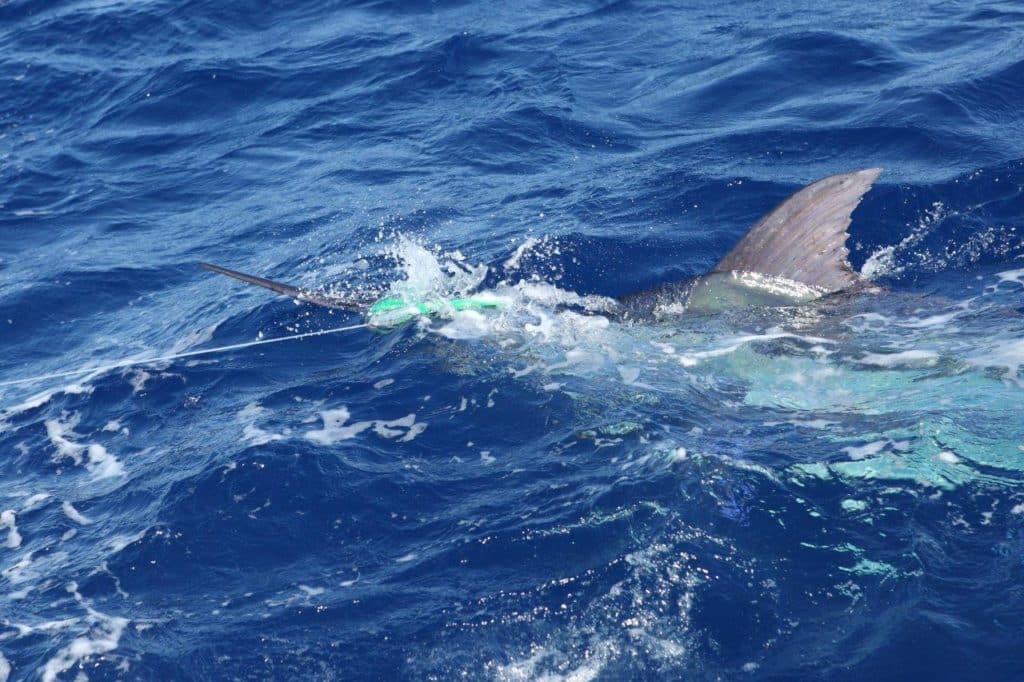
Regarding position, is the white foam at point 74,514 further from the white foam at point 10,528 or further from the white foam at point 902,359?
the white foam at point 902,359

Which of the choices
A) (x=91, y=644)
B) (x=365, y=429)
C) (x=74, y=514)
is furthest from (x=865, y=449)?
(x=74, y=514)

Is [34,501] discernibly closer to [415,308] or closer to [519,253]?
[415,308]

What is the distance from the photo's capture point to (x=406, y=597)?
529cm

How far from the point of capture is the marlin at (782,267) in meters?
7.47

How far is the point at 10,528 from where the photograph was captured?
662 cm

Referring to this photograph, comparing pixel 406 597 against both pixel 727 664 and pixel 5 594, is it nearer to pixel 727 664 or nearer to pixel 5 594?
pixel 727 664

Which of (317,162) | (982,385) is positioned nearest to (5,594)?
(982,385)

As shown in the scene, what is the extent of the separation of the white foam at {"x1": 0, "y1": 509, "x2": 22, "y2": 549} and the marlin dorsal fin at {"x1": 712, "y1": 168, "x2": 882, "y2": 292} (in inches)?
198

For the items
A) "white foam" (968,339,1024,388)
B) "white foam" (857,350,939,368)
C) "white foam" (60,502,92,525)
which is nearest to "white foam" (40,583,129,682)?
"white foam" (60,502,92,525)

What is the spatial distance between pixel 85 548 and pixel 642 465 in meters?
3.22

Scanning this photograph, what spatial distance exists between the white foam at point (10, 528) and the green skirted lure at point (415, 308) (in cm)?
280

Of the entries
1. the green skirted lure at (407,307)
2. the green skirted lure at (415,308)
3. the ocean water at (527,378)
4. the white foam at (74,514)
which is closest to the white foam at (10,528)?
the ocean water at (527,378)

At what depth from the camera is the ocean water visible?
4.99m

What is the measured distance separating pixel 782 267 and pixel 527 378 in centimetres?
204
